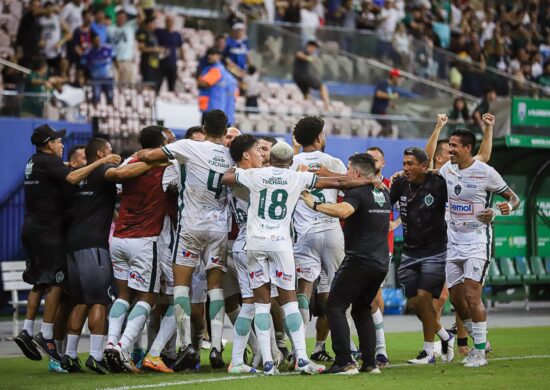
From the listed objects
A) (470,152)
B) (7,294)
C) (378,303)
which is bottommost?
(7,294)

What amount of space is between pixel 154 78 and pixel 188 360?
41.0ft

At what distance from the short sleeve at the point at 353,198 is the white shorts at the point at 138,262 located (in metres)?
2.26

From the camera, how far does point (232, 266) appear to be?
1261cm

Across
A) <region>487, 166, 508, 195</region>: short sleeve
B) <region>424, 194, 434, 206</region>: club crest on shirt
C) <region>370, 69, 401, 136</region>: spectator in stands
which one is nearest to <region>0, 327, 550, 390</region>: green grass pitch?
<region>424, 194, 434, 206</region>: club crest on shirt

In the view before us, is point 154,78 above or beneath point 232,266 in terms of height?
above

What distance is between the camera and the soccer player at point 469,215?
12.3m

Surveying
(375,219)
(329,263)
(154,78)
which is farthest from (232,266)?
(154,78)

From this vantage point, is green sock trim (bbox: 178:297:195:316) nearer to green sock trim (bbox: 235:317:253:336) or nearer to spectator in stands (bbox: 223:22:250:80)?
green sock trim (bbox: 235:317:253:336)

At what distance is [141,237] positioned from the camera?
12.3 m

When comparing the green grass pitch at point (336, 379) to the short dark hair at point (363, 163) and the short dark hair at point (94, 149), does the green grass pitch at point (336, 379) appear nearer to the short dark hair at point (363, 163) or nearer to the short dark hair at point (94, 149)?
the short dark hair at point (363, 163)

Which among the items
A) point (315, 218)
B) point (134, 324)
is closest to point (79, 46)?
point (315, 218)

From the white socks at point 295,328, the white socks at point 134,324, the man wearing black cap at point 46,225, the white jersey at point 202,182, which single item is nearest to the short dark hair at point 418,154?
the white jersey at point 202,182

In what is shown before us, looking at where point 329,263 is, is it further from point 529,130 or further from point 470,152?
point 529,130

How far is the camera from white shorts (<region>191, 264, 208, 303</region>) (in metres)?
12.5
